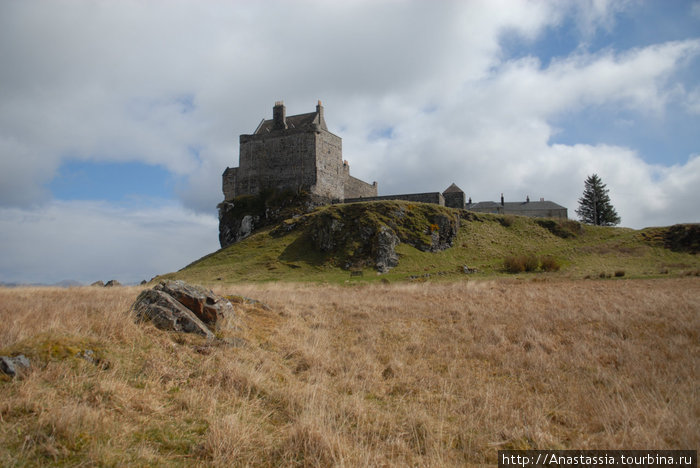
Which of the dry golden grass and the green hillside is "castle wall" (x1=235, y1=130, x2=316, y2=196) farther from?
the dry golden grass

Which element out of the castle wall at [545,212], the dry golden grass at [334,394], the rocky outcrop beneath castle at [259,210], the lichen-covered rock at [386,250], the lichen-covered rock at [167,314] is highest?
the castle wall at [545,212]

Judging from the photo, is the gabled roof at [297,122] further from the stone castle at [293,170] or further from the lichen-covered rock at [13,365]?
the lichen-covered rock at [13,365]

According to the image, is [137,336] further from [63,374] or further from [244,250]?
[244,250]

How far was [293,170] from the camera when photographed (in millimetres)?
55969

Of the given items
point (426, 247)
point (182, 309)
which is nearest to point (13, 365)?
point (182, 309)

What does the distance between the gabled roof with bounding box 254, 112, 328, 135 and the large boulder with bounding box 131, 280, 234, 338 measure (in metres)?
47.2

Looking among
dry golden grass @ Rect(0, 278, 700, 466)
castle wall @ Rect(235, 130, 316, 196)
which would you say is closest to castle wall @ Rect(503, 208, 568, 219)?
castle wall @ Rect(235, 130, 316, 196)

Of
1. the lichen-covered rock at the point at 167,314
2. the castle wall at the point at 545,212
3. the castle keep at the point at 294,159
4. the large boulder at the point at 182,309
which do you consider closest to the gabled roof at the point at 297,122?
the castle keep at the point at 294,159

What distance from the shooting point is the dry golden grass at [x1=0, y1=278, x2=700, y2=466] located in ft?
14.9

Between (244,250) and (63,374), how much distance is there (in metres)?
43.6

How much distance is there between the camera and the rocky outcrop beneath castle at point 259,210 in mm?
54438

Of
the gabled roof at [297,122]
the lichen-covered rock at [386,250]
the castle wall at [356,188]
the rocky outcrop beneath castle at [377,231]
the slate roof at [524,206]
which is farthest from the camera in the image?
the slate roof at [524,206]

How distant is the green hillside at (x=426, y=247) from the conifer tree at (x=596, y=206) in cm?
2693

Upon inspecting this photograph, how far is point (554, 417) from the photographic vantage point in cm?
567
